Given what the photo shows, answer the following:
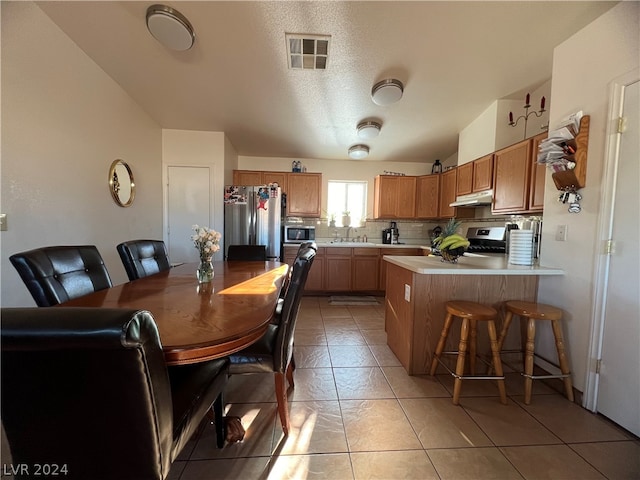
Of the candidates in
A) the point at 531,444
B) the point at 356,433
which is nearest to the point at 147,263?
the point at 356,433

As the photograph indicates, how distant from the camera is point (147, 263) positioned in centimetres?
202

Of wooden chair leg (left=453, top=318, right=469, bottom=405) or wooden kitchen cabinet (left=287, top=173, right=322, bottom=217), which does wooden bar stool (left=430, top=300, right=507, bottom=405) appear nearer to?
wooden chair leg (left=453, top=318, right=469, bottom=405)

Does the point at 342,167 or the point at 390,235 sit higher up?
the point at 342,167

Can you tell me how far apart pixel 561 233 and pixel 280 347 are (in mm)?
2073

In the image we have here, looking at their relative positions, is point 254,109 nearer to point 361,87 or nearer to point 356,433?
point 361,87

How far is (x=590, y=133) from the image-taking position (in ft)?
5.42

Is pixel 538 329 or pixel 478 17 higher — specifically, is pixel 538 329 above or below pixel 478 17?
below

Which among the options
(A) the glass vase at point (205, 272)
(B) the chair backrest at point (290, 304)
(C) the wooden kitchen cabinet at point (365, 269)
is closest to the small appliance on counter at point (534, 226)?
(C) the wooden kitchen cabinet at point (365, 269)

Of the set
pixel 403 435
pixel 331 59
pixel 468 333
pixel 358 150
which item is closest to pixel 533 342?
pixel 468 333

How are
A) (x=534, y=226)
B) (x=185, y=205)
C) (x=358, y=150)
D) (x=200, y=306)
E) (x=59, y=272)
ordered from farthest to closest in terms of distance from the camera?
1. (x=358, y=150)
2. (x=185, y=205)
3. (x=534, y=226)
4. (x=59, y=272)
5. (x=200, y=306)

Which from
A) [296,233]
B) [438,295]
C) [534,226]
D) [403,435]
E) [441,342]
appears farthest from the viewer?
[296,233]

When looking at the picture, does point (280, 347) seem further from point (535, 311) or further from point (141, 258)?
point (535, 311)

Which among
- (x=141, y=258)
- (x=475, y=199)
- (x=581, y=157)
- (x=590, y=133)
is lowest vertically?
(x=141, y=258)

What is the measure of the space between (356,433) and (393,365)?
0.80 meters
